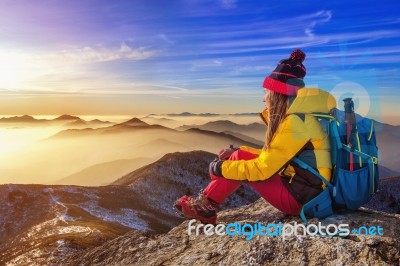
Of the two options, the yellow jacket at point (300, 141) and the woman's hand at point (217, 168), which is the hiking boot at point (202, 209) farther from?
the yellow jacket at point (300, 141)

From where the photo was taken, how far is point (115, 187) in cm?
7606

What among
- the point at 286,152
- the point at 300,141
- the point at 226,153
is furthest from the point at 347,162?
the point at 226,153

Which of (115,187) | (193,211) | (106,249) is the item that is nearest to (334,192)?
(193,211)

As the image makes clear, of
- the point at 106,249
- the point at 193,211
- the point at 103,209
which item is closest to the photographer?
the point at 193,211

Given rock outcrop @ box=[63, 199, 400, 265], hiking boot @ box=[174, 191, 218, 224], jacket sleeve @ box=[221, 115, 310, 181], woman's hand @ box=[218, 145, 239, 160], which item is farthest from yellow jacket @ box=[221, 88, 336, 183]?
hiking boot @ box=[174, 191, 218, 224]

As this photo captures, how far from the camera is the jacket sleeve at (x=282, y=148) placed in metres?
8.93

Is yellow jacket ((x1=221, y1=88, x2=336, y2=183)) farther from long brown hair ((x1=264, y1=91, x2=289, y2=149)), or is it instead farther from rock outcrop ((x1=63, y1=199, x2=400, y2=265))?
rock outcrop ((x1=63, y1=199, x2=400, y2=265))

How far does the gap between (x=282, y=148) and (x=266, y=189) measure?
65.8 inches

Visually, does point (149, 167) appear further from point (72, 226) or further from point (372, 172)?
point (372, 172)

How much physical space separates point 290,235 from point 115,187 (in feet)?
230

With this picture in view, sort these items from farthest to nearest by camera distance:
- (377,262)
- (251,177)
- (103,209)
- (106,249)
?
1. (103,209)
2. (106,249)
3. (251,177)
4. (377,262)

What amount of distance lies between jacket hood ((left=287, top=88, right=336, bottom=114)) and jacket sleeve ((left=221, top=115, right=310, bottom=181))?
0.24 meters

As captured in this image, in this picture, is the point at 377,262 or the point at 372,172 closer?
the point at 377,262

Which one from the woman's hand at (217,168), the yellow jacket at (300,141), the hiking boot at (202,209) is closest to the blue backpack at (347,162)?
the yellow jacket at (300,141)
